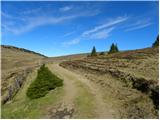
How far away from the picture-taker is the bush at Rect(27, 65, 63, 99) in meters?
32.9

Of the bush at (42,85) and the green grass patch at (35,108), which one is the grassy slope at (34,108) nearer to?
the green grass patch at (35,108)

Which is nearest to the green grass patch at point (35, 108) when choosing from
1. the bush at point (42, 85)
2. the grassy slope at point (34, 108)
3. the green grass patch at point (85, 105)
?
the grassy slope at point (34, 108)

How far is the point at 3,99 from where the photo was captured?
120 ft

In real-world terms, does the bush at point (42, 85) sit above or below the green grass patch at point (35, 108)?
above

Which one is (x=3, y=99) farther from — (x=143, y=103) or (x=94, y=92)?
(x=143, y=103)

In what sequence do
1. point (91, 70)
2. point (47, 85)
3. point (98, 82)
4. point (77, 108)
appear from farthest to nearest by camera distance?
point (91, 70), point (98, 82), point (47, 85), point (77, 108)

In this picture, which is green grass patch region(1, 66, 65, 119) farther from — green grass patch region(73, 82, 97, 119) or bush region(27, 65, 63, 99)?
green grass patch region(73, 82, 97, 119)

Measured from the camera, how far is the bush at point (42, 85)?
3288 cm

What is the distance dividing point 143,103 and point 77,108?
626 centimetres

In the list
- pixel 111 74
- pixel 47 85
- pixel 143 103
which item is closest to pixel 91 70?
pixel 111 74

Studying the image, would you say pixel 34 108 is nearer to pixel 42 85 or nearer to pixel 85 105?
pixel 85 105

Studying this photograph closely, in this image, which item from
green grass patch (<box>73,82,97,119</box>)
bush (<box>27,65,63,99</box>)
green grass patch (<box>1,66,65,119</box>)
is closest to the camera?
green grass patch (<box>73,82,97,119</box>)

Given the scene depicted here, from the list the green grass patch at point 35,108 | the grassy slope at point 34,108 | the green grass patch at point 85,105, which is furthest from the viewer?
the grassy slope at point 34,108

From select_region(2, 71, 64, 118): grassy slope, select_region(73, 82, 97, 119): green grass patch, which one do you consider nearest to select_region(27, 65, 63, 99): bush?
select_region(2, 71, 64, 118): grassy slope
